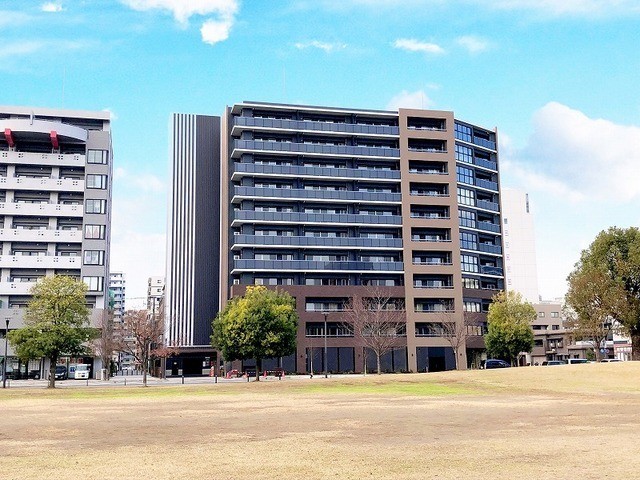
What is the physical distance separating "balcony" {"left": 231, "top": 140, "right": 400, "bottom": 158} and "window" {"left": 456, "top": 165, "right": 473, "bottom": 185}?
11.4 meters

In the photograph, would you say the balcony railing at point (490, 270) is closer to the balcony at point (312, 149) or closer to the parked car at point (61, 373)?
the balcony at point (312, 149)

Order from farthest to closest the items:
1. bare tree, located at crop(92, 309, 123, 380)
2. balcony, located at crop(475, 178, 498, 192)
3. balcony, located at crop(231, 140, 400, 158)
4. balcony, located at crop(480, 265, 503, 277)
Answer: balcony, located at crop(475, 178, 498, 192) < balcony, located at crop(480, 265, 503, 277) < balcony, located at crop(231, 140, 400, 158) < bare tree, located at crop(92, 309, 123, 380)

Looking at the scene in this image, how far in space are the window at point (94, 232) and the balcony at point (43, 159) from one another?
34.0 ft

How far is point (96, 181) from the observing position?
10894 cm

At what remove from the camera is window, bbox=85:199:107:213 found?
107562mm

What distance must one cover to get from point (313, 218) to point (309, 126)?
1539 cm

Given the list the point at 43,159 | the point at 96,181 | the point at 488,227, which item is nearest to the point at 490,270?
the point at 488,227

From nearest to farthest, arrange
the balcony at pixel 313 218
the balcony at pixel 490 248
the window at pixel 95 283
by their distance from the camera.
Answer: the window at pixel 95 283
the balcony at pixel 313 218
the balcony at pixel 490 248

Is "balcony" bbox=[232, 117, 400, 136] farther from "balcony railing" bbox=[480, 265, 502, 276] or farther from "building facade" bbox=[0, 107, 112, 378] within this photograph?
"balcony railing" bbox=[480, 265, 502, 276]

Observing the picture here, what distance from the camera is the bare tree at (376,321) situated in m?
104

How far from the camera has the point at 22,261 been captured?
103500 mm

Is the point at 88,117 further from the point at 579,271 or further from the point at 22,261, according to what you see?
the point at 579,271

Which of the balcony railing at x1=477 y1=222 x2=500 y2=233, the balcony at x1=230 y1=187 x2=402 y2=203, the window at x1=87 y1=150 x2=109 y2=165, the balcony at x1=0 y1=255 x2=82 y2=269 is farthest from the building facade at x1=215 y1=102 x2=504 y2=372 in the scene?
the balcony at x1=0 y1=255 x2=82 y2=269

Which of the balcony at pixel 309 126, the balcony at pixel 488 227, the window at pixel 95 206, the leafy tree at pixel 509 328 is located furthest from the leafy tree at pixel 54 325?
the balcony at pixel 488 227
